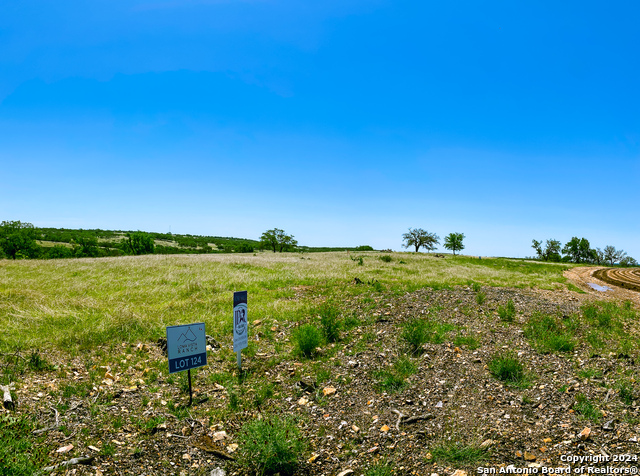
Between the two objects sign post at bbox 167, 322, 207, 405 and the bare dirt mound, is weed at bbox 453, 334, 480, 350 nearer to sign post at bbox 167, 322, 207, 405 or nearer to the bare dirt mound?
sign post at bbox 167, 322, 207, 405

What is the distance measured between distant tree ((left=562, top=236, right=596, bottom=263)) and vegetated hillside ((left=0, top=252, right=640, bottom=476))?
105439 mm

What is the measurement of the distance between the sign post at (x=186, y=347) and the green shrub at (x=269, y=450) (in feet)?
A: 7.48

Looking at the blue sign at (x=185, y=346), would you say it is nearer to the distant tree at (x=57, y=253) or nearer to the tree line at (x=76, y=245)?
the tree line at (x=76, y=245)

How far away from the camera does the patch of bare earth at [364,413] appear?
203 inches

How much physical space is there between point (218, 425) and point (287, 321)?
6.51m

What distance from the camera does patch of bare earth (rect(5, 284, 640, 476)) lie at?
5152 mm

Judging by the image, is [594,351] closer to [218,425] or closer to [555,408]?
[555,408]

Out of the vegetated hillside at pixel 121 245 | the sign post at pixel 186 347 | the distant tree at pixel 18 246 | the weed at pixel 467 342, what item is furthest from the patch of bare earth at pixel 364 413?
the vegetated hillside at pixel 121 245

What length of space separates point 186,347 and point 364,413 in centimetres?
419

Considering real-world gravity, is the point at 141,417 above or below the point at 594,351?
below

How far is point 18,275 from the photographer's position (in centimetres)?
2342

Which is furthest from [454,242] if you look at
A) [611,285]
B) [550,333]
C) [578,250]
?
[550,333]

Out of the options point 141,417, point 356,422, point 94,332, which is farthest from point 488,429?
point 94,332

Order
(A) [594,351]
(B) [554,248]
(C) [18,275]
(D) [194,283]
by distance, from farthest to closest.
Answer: (B) [554,248] < (C) [18,275] < (D) [194,283] < (A) [594,351]
